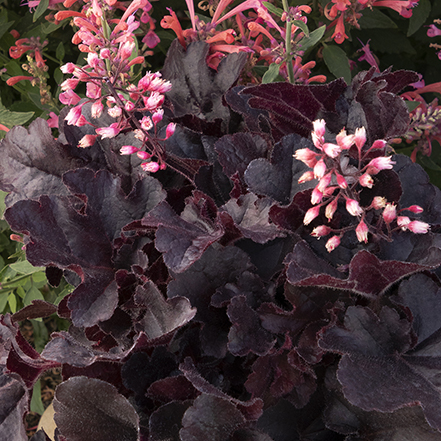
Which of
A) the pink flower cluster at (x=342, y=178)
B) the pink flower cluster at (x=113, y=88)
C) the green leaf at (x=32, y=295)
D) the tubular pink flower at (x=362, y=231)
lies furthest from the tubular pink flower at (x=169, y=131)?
the green leaf at (x=32, y=295)

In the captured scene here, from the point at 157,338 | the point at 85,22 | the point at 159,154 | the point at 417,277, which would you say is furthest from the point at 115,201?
the point at 417,277

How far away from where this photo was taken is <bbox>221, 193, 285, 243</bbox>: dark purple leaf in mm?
676

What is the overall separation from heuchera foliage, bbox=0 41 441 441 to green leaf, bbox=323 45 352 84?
393 mm

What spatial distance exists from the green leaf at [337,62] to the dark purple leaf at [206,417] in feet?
2.80

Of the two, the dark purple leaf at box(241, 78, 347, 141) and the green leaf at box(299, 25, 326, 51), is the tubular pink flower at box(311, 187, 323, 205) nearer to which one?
the dark purple leaf at box(241, 78, 347, 141)

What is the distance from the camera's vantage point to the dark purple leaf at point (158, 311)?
642 mm

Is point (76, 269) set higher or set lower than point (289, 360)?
higher

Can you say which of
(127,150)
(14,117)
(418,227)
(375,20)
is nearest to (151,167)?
(127,150)

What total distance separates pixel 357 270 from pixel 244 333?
17cm

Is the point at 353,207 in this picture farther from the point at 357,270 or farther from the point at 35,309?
the point at 35,309

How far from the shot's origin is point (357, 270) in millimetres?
630

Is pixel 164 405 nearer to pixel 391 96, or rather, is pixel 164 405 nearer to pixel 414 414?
pixel 414 414

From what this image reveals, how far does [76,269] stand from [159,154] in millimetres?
212

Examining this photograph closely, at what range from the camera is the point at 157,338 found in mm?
656
